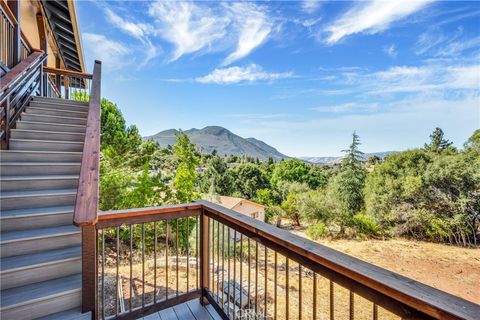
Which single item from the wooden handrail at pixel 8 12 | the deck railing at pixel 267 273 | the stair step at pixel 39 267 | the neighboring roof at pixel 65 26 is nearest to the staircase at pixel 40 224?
the stair step at pixel 39 267

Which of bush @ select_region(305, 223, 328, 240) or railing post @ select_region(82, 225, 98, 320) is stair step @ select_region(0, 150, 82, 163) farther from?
bush @ select_region(305, 223, 328, 240)

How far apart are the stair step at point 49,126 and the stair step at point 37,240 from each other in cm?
197

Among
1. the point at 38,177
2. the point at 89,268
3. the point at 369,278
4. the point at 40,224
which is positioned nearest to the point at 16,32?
the point at 38,177

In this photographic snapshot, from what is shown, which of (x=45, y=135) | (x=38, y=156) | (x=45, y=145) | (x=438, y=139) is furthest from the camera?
(x=438, y=139)

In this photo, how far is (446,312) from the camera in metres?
0.64

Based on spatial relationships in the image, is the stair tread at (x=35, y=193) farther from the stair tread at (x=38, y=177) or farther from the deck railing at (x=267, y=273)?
the deck railing at (x=267, y=273)

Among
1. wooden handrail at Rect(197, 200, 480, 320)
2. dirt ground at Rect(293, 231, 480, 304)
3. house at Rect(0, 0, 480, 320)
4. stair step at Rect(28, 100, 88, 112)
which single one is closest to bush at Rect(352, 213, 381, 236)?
dirt ground at Rect(293, 231, 480, 304)

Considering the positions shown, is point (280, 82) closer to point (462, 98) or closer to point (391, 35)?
point (391, 35)

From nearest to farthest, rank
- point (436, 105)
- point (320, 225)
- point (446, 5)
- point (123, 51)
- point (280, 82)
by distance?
1. point (446, 5)
2. point (123, 51)
3. point (320, 225)
4. point (436, 105)
5. point (280, 82)

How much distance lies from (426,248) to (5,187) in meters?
17.6

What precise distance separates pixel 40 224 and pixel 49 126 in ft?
6.47

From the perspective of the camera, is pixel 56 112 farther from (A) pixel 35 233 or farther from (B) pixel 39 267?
(B) pixel 39 267

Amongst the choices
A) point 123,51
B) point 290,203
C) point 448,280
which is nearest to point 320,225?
point 290,203

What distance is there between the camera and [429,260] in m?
11.8
